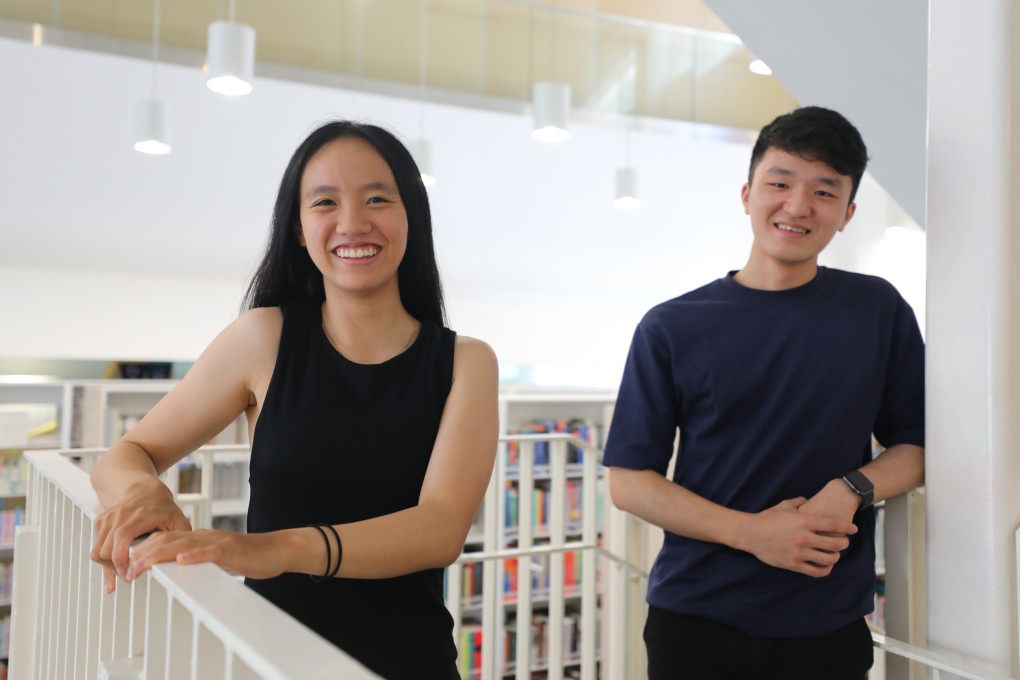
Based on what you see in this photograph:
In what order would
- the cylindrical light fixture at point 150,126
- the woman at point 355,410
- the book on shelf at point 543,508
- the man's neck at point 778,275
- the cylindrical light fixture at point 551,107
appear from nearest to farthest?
the woman at point 355,410 < the man's neck at point 778,275 < the cylindrical light fixture at point 150,126 < the cylindrical light fixture at point 551,107 < the book on shelf at point 543,508

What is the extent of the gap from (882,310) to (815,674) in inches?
21.9

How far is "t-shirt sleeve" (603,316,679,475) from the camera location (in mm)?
1363

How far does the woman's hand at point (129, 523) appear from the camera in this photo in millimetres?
899

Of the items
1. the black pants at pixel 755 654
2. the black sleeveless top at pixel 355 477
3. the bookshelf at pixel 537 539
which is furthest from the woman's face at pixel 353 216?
the bookshelf at pixel 537 539

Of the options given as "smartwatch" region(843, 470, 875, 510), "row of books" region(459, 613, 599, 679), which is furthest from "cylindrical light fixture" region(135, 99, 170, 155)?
"row of books" region(459, 613, 599, 679)

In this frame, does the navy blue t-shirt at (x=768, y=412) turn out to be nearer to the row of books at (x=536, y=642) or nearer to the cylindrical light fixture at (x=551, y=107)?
the cylindrical light fixture at (x=551, y=107)

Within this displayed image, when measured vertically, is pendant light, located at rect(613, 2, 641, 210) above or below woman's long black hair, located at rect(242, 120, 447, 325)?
above

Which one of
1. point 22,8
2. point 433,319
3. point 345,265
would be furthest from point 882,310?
point 22,8

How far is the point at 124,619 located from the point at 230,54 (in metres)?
2.55

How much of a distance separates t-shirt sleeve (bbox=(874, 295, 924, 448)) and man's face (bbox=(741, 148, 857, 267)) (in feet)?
0.61

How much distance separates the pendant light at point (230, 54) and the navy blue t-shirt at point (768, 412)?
2275 mm

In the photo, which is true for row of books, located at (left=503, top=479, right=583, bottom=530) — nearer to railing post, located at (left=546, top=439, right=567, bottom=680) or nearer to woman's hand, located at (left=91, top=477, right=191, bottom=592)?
railing post, located at (left=546, top=439, right=567, bottom=680)

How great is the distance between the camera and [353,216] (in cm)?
116

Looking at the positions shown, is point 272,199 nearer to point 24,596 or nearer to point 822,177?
point 24,596
